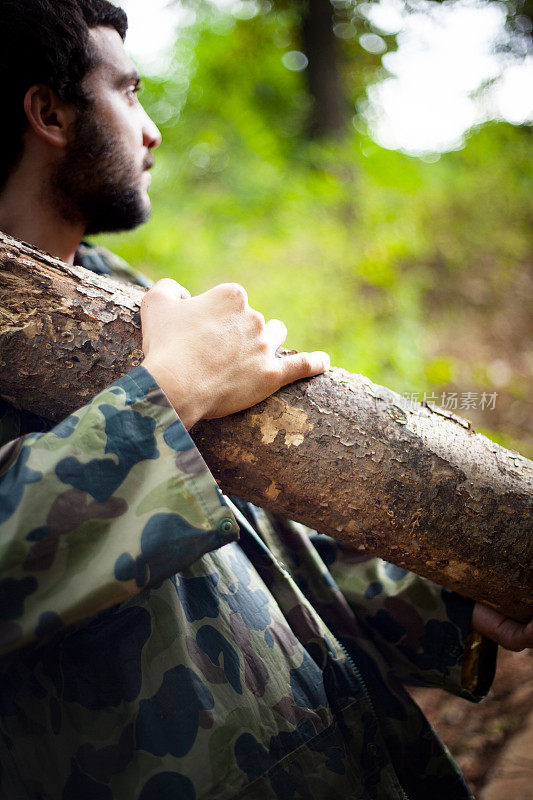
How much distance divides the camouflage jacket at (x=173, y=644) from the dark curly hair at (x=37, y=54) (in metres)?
1.03

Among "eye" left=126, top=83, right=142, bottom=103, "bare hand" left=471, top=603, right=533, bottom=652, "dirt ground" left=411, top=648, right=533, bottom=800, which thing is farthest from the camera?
"dirt ground" left=411, top=648, right=533, bottom=800

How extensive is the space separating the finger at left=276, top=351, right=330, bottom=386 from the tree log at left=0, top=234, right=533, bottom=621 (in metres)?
0.03

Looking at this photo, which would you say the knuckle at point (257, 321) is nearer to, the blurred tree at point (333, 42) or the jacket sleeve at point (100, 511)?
the jacket sleeve at point (100, 511)

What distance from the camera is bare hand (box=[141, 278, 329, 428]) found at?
Result: 1023 millimetres

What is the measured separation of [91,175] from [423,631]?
1806 mm

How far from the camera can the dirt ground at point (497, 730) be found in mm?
2018

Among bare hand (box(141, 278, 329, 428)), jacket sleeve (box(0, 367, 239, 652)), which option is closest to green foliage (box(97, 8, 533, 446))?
bare hand (box(141, 278, 329, 428))

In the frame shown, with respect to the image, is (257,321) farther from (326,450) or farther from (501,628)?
(501,628)

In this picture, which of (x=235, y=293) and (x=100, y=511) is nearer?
(x=100, y=511)

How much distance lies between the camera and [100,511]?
917mm

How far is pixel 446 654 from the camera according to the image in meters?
1.53

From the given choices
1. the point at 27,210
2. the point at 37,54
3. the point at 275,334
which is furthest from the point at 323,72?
the point at 275,334

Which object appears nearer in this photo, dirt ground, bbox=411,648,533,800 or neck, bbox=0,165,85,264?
neck, bbox=0,165,85,264

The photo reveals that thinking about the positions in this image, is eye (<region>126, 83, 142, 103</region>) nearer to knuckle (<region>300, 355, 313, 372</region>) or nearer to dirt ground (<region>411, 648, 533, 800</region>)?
knuckle (<region>300, 355, 313, 372</region>)
